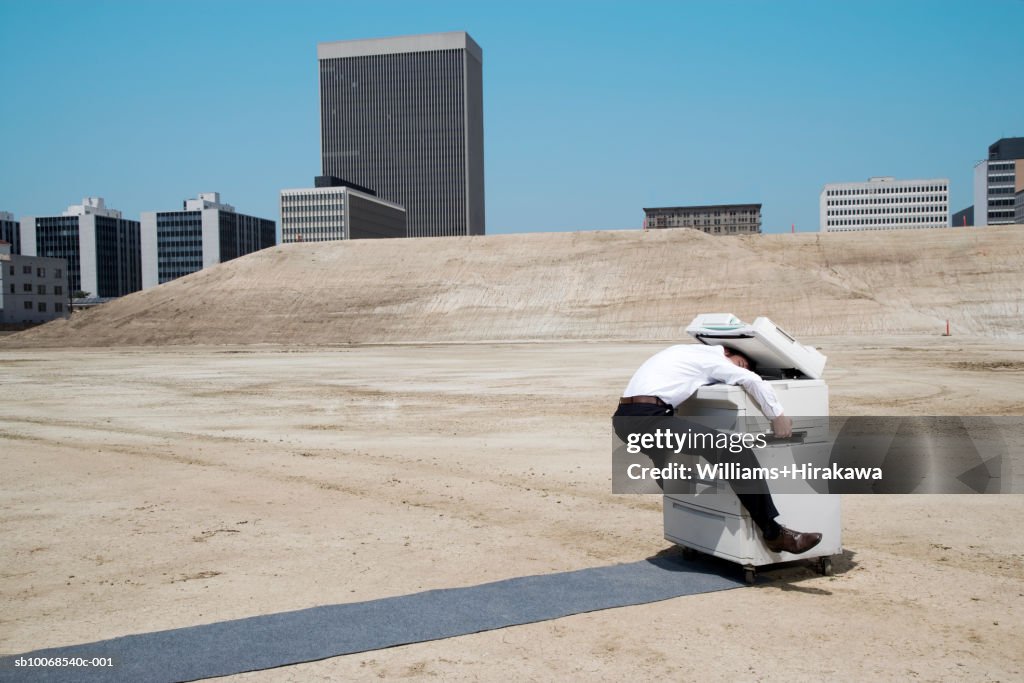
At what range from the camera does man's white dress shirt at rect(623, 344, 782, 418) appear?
6.30 meters

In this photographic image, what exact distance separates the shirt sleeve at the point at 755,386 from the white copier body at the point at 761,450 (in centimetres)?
6

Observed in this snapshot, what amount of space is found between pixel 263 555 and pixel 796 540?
4329 millimetres

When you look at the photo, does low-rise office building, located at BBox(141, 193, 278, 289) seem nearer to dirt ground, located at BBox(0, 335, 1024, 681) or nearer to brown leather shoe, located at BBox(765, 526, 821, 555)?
dirt ground, located at BBox(0, 335, 1024, 681)

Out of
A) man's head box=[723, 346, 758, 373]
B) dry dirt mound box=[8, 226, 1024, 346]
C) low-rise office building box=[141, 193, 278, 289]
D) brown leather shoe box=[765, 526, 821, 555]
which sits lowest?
brown leather shoe box=[765, 526, 821, 555]

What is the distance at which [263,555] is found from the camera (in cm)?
739

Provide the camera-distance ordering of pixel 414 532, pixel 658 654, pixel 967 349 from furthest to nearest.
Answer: pixel 967 349 < pixel 414 532 < pixel 658 654

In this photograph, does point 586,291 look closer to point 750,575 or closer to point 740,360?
point 740,360

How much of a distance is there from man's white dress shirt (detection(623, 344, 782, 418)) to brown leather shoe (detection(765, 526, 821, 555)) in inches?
36.2

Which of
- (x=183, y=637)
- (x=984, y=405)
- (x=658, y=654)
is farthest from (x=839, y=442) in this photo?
(x=183, y=637)

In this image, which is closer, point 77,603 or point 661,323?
point 77,603

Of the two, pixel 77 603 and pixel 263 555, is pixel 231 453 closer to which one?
pixel 263 555

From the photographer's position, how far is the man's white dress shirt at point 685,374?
248 inches

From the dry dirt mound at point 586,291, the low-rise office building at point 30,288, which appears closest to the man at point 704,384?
the dry dirt mound at point 586,291

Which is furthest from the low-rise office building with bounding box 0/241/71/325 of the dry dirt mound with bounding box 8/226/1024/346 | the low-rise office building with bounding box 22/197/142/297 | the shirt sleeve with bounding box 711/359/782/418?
the shirt sleeve with bounding box 711/359/782/418
